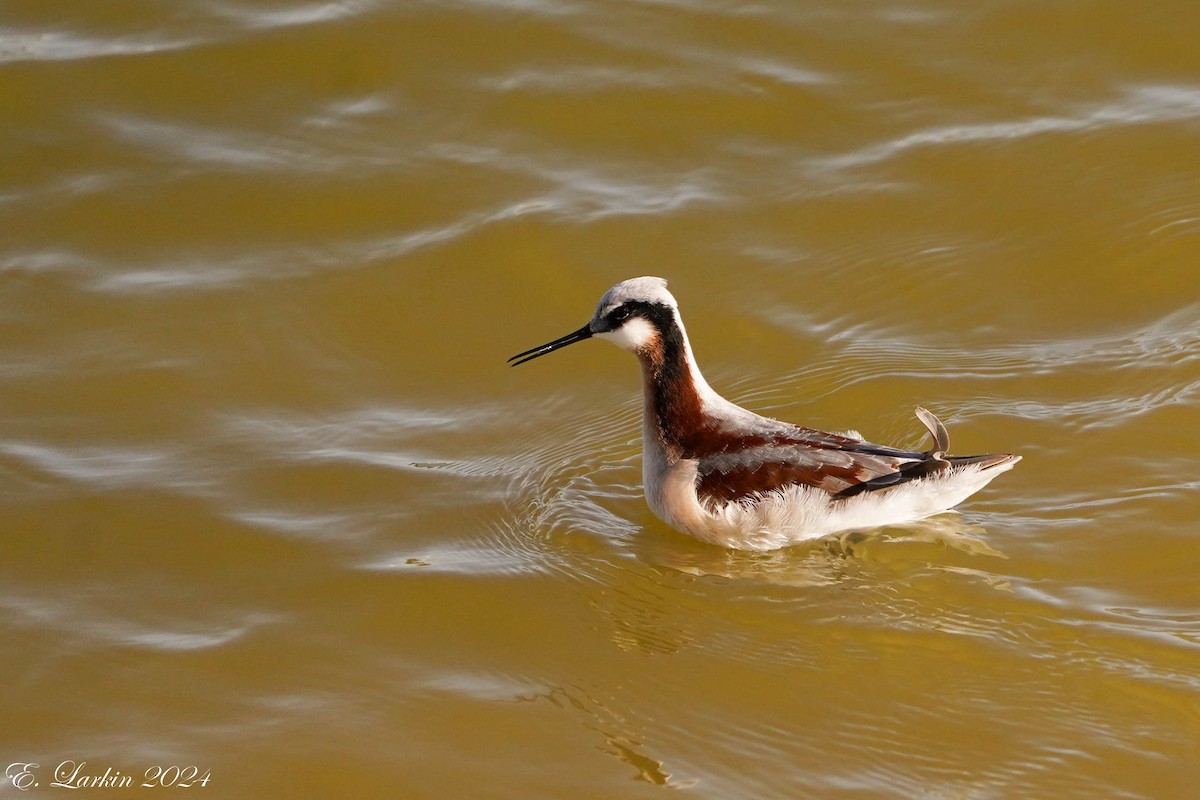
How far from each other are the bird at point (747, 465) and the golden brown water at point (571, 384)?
186 mm

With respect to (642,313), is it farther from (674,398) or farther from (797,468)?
(797,468)

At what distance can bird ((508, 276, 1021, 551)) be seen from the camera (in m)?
7.29

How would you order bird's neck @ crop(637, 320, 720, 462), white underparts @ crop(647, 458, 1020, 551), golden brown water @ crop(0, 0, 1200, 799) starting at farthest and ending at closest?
bird's neck @ crop(637, 320, 720, 462) < white underparts @ crop(647, 458, 1020, 551) < golden brown water @ crop(0, 0, 1200, 799)

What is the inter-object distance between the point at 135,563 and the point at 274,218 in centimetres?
378

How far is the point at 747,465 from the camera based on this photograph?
7.50 metres

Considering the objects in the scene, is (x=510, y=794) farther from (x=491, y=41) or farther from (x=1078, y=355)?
(x=491, y=41)

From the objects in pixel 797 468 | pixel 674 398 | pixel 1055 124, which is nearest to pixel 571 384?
pixel 674 398

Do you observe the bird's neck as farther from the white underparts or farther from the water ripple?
the water ripple

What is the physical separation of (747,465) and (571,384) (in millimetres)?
1974

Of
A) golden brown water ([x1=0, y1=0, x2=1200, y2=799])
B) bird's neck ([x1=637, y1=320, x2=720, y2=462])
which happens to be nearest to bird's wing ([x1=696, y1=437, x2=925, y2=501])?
bird's neck ([x1=637, y1=320, x2=720, y2=462])

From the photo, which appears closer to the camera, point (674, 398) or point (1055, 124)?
point (674, 398)

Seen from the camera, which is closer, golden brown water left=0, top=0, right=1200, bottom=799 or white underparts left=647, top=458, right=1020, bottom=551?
Result: golden brown water left=0, top=0, right=1200, bottom=799

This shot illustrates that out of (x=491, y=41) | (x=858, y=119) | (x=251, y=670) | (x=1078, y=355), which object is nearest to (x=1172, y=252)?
(x=1078, y=355)

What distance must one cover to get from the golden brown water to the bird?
186mm
